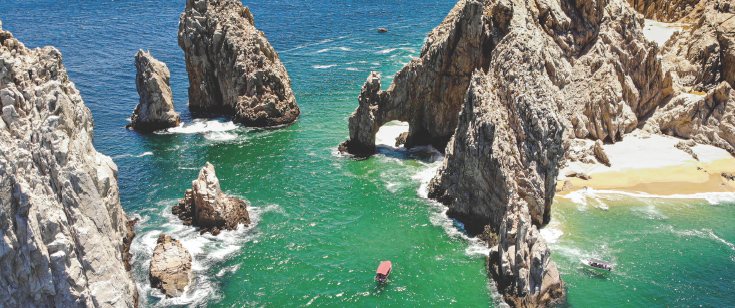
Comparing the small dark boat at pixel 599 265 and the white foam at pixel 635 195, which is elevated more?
the white foam at pixel 635 195

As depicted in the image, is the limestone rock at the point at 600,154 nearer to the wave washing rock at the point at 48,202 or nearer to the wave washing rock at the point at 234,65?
the wave washing rock at the point at 234,65

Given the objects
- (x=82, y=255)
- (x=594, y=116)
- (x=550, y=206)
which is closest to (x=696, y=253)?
(x=550, y=206)

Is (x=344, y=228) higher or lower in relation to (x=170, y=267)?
higher

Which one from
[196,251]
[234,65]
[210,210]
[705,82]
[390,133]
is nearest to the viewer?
[196,251]

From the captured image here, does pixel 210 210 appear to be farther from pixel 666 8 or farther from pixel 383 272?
pixel 666 8

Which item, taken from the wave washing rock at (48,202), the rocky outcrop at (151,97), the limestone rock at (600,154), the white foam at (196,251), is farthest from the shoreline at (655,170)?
the rocky outcrop at (151,97)

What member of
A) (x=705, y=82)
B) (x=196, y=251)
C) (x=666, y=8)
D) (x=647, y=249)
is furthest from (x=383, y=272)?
(x=666, y=8)

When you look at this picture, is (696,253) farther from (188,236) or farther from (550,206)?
(188,236)

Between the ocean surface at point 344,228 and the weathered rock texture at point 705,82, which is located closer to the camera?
the ocean surface at point 344,228
